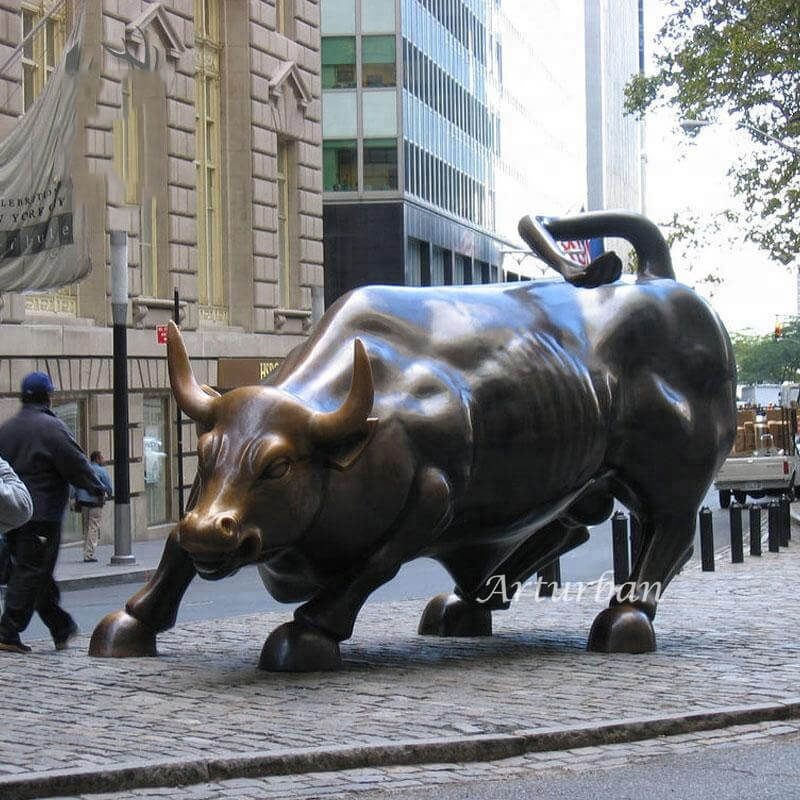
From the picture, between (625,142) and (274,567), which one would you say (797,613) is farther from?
(625,142)

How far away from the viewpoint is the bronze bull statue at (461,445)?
364 inches

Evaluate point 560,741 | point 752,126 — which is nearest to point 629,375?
point 560,741

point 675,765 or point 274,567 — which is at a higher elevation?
point 274,567

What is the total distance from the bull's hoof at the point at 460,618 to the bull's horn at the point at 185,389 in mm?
2868

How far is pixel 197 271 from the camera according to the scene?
31344mm

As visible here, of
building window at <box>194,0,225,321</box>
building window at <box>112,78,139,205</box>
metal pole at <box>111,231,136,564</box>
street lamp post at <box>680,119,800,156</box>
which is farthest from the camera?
building window at <box>194,0,225,321</box>

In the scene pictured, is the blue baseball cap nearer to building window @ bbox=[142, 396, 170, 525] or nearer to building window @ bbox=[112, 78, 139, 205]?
building window @ bbox=[112, 78, 139, 205]

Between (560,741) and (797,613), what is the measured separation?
229 inches

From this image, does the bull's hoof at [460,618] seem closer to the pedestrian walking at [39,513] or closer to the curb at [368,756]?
the pedestrian walking at [39,513]

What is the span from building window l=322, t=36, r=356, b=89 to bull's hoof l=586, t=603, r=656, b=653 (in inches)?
1686

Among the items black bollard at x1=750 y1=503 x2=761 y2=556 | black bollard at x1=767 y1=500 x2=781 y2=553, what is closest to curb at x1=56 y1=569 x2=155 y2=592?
black bollard at x1=750 y1=503 x2=761 y2=556

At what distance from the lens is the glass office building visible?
51.7 meters

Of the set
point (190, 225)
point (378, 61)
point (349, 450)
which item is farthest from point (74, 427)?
point (378, 61)

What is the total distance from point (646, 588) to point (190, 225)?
67.5ft
